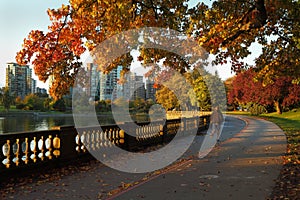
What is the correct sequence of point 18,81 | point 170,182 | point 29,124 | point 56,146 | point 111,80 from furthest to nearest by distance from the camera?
point 18,81 → point 29,124 → point 111,80 → point 56,146 → point 170,182

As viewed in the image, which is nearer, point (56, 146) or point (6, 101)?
point (56, 146)

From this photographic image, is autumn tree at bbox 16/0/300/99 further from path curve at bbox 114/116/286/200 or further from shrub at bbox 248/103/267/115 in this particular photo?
shrub at bbox 248/103/267/115

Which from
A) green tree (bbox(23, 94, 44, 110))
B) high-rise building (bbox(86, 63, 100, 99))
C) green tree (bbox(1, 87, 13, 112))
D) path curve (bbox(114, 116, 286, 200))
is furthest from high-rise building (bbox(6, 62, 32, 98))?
path curve (bbox(114, 116, 286, 200))

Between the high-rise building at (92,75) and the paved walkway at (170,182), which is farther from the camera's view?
the high-rise building at (92,75)

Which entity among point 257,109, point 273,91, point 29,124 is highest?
point 273,91

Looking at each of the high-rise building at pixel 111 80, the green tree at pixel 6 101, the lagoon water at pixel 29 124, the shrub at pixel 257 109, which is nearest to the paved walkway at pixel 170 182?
the high-rise building at pixel 111 80

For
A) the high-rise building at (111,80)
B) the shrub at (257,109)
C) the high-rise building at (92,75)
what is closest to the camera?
the high-rise building at (92,75)

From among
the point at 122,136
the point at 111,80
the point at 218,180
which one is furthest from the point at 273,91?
the point at 218,180

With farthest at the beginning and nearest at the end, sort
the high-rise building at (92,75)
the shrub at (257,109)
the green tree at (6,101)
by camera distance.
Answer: the green tree at (6,101) → the shrub at (257,109) → the high-rise building at (92,75)

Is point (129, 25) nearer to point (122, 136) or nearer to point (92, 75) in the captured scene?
point (122, 136)

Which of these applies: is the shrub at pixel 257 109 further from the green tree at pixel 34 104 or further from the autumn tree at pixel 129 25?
the green tree at pixel 34 104

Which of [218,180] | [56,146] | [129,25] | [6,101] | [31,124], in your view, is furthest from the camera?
[6,101]

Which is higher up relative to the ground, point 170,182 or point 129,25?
point 129,25

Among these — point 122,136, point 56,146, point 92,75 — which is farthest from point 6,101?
point 56,146
